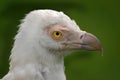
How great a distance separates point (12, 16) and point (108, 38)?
1907 millimetres

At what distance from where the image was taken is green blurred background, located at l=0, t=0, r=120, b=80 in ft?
47.2

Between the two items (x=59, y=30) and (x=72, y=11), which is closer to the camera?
(x=59, y=30)

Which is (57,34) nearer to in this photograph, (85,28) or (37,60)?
(37,60)

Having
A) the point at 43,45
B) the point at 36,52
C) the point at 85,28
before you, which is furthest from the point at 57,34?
the point at 85,28

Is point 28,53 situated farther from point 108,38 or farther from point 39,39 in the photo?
point 108,38

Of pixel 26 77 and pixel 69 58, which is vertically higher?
pixel 26 77

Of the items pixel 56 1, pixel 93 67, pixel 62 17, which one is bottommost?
pixel 93 67

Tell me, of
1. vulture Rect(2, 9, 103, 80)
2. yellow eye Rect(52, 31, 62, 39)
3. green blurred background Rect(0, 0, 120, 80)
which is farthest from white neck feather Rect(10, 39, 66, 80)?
green blurred background Rect(0, 0, 120, 80)

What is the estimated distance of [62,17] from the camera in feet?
24.5

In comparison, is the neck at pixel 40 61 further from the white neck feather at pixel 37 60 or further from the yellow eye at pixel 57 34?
the yellow eye at pixel 57 34

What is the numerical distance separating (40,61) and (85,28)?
6.73m

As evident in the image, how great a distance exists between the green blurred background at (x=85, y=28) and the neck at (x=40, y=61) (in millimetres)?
6558

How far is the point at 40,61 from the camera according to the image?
24.3 ft

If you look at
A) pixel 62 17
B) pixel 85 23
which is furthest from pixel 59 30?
pixel 85 23
